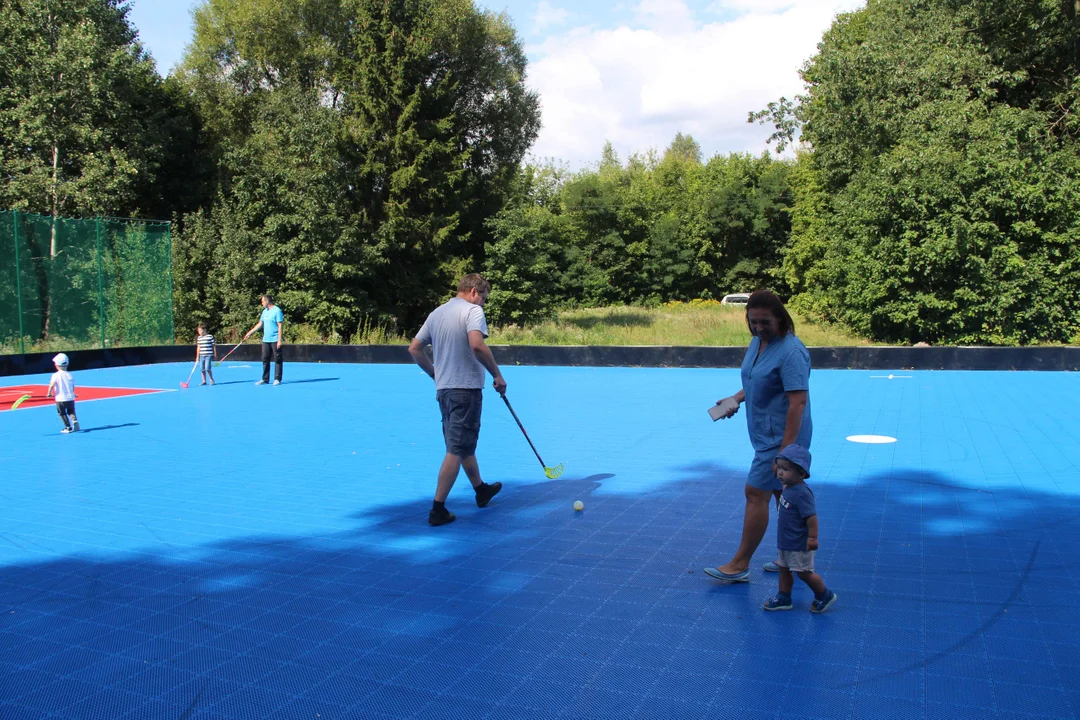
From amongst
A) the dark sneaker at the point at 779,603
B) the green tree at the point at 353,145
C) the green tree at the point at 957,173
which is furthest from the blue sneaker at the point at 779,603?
the green tree at the point at 353,145

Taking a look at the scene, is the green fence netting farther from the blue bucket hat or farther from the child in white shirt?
the blue bucket hat

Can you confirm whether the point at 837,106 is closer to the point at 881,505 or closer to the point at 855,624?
the point at 881,505

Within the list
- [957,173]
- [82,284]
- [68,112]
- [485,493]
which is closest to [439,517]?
[485,493]

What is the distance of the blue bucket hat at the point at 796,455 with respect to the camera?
3.80 m

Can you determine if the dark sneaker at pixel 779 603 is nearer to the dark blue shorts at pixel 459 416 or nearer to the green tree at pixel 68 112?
the dark blue shorts at pixel 459 416

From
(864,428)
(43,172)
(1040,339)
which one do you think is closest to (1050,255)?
(1040,339)

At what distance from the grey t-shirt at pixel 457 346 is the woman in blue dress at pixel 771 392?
7.11ft

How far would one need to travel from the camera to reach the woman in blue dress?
3.93 metres

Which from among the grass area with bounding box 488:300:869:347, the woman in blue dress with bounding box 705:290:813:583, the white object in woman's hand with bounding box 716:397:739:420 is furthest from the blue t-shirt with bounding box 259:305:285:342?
the woman in blue dress with bounding box 705:290:813:583

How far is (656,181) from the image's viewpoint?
55438mm

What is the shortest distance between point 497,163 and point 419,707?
32.0 m

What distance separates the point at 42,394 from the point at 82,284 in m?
6.96

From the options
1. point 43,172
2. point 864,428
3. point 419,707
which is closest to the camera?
point 419,707

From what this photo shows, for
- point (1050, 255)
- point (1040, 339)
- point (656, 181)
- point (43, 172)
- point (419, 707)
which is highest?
point (656, 181)
